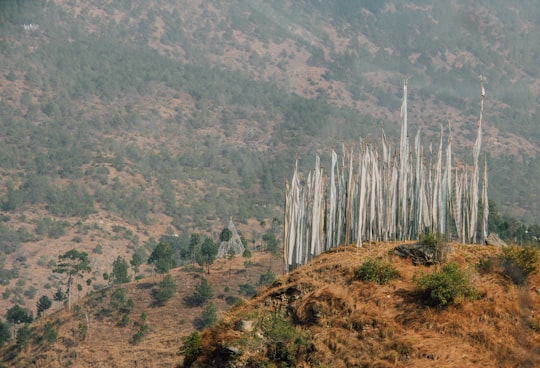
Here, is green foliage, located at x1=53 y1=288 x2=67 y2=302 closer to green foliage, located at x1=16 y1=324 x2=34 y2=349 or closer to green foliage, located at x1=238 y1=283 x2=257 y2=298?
green foliage, located at x1=16 y1=324 x2=34 y2=349

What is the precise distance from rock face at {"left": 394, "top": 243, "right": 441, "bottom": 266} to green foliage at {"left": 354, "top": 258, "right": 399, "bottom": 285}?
127cm

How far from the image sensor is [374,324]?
20453mm

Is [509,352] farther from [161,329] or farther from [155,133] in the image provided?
[155,133]

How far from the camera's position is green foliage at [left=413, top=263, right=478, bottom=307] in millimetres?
19938

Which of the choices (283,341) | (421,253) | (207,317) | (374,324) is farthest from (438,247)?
(207,317)

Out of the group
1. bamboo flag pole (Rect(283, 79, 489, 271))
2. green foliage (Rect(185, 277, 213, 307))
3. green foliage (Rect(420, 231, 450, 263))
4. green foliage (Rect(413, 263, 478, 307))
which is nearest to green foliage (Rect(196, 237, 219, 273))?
green foliage (Rect(185, 277, 213, 307))

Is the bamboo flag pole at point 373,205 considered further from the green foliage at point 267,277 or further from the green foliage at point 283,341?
the green foliage at point 267,277

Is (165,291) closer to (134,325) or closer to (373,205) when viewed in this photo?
(134,325)

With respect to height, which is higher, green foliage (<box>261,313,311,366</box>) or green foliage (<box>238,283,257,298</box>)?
green foliage (<box>261,313,311,366</box>)

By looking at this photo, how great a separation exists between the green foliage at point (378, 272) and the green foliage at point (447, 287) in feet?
4.75

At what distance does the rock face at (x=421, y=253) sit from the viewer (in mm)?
22781

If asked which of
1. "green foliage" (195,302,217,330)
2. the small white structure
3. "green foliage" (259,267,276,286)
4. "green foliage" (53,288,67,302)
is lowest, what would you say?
"green foliage" (53,288,67,302)

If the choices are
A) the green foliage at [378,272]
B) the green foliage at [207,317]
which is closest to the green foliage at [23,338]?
the green foliage at [207,317]

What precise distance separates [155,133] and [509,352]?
564 ft
